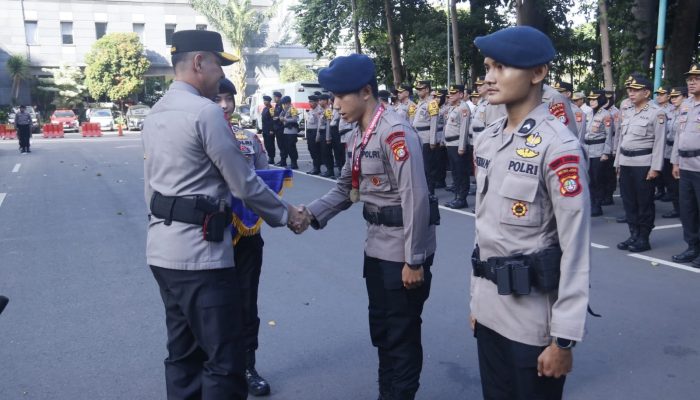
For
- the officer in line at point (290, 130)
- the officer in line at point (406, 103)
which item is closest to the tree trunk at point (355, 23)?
the officer in line at point (290, 130)

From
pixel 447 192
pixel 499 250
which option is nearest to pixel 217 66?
pixel 499 250

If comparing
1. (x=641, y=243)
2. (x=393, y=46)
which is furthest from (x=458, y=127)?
(x=393, y=46)

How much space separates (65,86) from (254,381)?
41.9 m

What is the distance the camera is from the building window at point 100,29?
44.2m

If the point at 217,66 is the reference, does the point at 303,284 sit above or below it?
below

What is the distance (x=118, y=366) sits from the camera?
422cm

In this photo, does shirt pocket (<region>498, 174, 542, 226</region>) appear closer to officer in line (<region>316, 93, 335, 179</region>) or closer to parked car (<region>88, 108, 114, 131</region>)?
officer in line (<region>316, 93, 335, 179</region>)

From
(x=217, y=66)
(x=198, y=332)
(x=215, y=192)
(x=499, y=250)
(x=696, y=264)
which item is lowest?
(x=696, y=264)

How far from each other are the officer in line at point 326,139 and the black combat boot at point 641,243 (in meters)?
8.35

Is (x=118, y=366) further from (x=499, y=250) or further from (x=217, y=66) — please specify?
(x=499, y=250)

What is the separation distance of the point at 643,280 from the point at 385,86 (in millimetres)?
25001

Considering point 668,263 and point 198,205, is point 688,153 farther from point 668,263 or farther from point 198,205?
point 198,205

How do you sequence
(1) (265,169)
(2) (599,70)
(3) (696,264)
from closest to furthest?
(1) (265,169) → (3) (696,264) → (2) (599,70)

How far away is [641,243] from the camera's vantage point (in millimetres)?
7266
